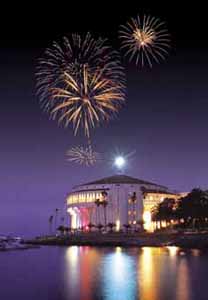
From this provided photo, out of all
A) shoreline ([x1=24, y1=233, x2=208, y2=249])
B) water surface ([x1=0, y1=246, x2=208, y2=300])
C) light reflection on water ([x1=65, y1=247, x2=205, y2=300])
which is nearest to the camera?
light reflection on water ([x1=65, y1=247, x2=205, y2=300])

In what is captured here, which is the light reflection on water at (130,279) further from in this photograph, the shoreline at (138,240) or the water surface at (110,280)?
the shoreline at (138,240)

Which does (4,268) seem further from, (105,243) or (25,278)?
(105,243)

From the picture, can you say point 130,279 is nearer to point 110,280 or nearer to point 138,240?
point 110,280

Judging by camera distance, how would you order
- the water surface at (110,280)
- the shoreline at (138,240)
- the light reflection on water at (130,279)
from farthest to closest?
1. the shoreline at (138,240)
2. the water surface at (110,280)
3. the light reflection on water at (130,279)

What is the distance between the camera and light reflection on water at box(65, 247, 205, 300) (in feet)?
161

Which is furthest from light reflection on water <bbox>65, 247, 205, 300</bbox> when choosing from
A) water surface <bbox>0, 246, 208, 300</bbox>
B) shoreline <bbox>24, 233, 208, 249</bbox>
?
shoreline <bbox>24, 233, 208, 249</bbox>

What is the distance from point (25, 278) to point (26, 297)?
20.2 m

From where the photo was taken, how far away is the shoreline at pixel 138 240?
395 ft

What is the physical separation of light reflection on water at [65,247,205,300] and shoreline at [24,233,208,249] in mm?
35127

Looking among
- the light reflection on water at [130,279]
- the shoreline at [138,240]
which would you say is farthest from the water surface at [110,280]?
the shoreline at [138,240]

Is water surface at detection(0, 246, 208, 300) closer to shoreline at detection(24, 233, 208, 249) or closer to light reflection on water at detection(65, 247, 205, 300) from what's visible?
light reflection on water at detection(65, 247, 205, 300)

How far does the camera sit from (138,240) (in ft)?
459

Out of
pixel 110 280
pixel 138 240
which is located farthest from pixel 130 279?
pixel 138 240

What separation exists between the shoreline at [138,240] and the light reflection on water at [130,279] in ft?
115
